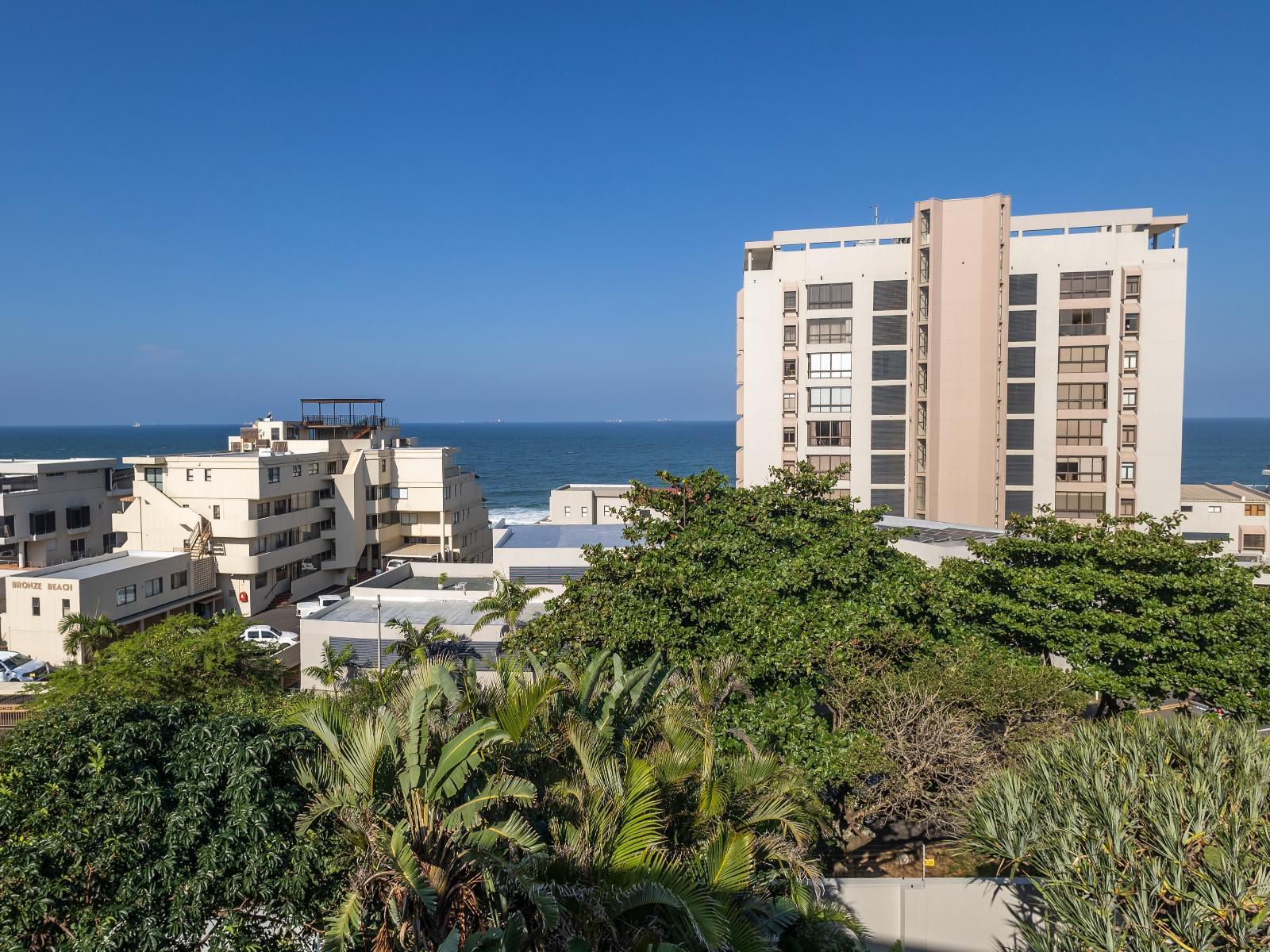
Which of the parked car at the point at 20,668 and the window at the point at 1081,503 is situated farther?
the window at the point at 1081,503

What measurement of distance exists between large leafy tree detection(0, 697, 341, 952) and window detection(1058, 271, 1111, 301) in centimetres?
4606

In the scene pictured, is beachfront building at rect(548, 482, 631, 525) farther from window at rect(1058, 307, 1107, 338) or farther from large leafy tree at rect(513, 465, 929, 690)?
large leafy tree at rect(513, 465, 929, 690)

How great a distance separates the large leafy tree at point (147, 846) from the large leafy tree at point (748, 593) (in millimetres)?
9477

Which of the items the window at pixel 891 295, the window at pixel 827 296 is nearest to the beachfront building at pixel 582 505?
the window at pixel 827 296

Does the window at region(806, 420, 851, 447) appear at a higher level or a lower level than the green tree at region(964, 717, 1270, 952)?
higher

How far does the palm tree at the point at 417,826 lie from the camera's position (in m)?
7.71

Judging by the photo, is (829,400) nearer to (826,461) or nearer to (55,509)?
(826,461)

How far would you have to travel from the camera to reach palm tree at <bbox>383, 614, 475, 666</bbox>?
24906mm

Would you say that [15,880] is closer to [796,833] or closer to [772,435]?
[796,833]

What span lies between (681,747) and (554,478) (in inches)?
5608

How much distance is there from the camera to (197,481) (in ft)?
157

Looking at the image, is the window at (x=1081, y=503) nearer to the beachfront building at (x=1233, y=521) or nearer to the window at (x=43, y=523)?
the beachfront building at (x=1233, y=521)

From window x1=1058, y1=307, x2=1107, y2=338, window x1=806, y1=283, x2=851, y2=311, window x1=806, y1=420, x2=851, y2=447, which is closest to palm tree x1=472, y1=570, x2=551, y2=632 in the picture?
window x1=806, y1=420, x2=851, y2=447

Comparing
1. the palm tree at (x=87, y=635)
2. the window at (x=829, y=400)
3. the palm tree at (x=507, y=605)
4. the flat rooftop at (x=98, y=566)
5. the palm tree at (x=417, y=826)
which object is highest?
the window at (x=829, y=400)
